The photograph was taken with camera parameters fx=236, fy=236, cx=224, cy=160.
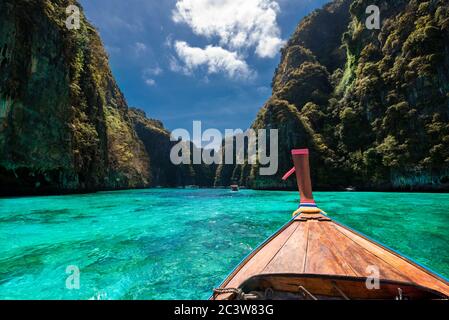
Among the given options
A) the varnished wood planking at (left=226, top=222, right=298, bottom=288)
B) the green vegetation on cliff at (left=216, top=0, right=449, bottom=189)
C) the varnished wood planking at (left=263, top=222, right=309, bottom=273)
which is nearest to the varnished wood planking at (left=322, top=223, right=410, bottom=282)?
the varnished wood planking at (left=263, top=222, right=309, bottom=273)

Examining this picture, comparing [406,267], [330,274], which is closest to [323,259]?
[330,274]

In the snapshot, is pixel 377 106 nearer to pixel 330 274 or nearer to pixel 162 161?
pixel 330 274

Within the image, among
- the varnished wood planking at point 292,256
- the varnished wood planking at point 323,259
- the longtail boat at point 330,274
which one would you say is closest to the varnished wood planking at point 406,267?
the longtail boat at point 330,274

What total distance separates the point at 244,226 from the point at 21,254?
8131 millimetres

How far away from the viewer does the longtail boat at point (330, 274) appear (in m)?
2.74

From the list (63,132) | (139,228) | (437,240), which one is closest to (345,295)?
(437,240)

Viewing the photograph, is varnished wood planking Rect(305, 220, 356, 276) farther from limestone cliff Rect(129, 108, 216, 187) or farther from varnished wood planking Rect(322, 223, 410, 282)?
limestone cliff Rect(129, 108, 216, 187)

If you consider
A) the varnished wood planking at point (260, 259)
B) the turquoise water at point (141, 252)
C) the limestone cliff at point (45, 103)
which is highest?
the limestone cliff at point (45, 103)

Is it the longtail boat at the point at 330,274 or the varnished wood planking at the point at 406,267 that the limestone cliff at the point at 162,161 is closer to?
the longtail boat at the point at 330,274

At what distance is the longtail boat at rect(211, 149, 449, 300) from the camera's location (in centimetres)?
274

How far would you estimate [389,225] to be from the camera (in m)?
10.9

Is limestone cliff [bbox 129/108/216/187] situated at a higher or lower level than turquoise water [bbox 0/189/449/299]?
higher

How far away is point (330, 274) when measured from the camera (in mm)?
2922

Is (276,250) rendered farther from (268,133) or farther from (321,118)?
(321,118)
